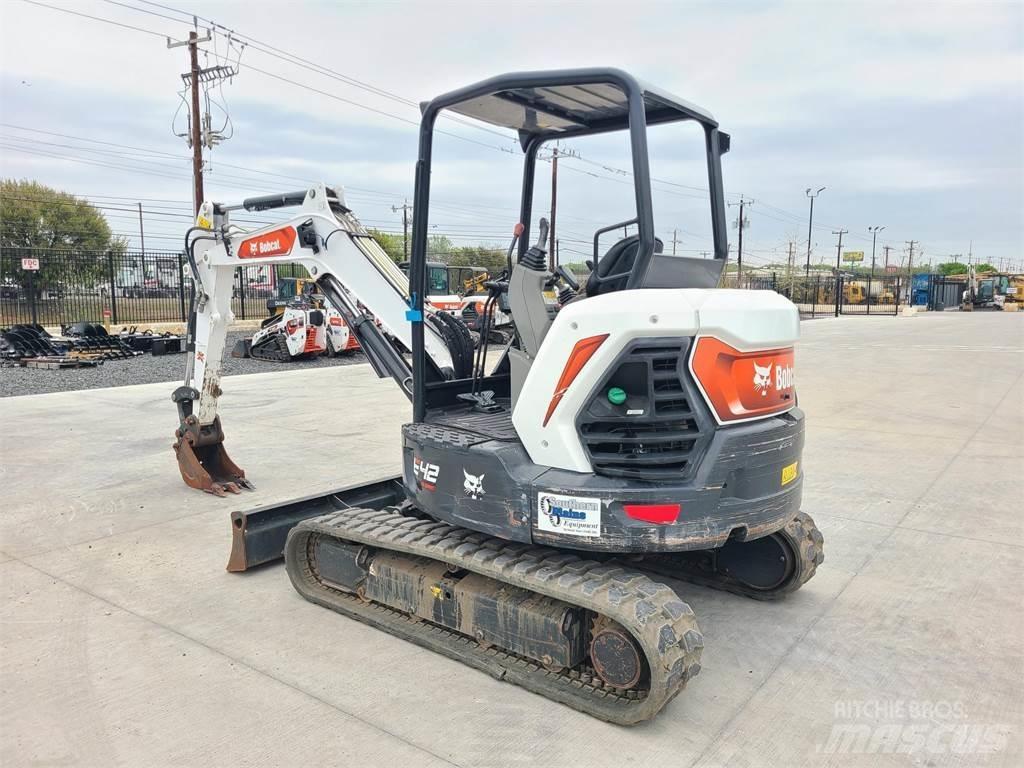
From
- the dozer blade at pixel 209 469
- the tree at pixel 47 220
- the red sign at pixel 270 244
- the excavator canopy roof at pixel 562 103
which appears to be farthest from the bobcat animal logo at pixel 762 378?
the tree at pixel 47 220

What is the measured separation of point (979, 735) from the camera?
3033 millimetres

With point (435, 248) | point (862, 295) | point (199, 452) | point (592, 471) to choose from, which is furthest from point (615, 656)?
point (862, 295)

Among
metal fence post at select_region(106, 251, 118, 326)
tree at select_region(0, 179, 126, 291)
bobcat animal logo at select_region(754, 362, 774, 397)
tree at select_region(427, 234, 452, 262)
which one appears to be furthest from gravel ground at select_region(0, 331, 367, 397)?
tree at select_region(0, 179, 126, 291)

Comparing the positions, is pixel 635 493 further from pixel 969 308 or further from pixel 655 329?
pixel 969 308

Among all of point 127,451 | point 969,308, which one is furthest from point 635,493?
point 969,308

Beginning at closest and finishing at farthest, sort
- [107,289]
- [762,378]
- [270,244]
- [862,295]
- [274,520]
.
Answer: [762,378] → [274,520] → [270,244] → [107,289] → [862,295]

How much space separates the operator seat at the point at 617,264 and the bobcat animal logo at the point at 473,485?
3.29ft

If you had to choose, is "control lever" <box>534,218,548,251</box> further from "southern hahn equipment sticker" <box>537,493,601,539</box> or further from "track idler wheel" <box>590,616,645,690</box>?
"track idler wheel" <box>590,616,645,690</box>

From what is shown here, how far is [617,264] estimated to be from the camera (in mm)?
3508

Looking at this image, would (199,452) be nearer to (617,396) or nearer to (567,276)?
(567,276)

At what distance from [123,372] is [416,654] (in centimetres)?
1212

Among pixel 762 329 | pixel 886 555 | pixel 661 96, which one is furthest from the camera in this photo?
pixel 886 555

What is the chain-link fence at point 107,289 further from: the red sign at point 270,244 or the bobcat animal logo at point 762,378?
the bobcat animal logo at point 762,378

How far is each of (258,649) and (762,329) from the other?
277 cm
